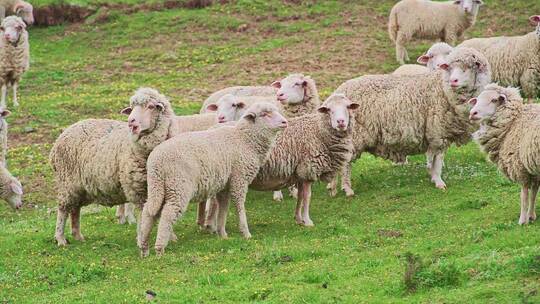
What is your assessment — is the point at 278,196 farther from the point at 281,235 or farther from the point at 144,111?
the point at 144,111

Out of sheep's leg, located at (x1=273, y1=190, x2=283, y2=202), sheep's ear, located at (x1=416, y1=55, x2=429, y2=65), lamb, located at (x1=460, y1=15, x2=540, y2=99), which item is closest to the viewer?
sheep's leg, located at (x1=273, y1=190, x2=283, y2=202)

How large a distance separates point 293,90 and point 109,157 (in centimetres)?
380

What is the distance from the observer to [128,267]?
12.2 meters

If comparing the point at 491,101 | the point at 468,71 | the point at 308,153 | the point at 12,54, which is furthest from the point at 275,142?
the point at 12,54

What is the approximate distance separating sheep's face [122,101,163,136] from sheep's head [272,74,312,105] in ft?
9.91

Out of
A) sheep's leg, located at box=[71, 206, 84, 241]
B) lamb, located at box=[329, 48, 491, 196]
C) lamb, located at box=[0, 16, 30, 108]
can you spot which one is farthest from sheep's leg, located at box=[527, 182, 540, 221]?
lamb, located at box=[0, 16, 30, 108]

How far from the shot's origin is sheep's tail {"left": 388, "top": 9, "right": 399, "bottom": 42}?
2605 centimetres

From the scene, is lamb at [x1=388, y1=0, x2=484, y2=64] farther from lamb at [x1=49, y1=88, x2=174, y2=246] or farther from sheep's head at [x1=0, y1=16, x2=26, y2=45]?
lamb at [x1=49, y1=88, x2=174, y2=246]

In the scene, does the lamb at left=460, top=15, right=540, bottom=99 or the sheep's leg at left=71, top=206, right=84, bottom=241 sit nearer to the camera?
the sheep's leg at left=71, top=206, right=84, bottom=241

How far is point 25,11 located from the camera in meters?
30.3

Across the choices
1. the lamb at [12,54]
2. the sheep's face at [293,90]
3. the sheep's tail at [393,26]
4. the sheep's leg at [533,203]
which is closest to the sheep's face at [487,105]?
the sheep's leg at [533,203]

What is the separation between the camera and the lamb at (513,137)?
39.0 feet

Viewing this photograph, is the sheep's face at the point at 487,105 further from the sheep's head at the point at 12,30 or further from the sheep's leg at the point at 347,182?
the sheep's head at the point at 12,30

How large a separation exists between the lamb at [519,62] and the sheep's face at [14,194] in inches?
362
